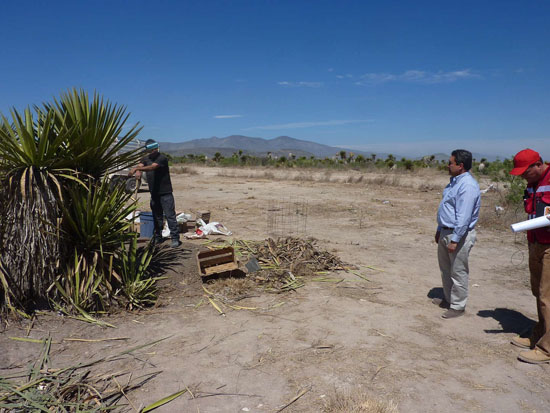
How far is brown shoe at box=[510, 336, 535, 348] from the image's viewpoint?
385cm

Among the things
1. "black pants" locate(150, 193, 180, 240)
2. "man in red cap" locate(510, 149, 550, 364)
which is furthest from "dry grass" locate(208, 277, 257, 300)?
"man in red cap" locate(510, 149, 550, 364)

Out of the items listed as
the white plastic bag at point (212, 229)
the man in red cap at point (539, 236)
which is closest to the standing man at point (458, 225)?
the man in red cap at point (539, 236)

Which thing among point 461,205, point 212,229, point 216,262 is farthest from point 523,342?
point 212,229

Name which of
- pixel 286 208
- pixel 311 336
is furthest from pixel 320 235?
pixel 311 336

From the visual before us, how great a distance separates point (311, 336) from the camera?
4.07 m

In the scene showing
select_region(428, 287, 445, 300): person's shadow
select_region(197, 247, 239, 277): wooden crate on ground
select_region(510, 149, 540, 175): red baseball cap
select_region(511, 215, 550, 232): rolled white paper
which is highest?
select_region(510, 149, 540, 175): red baseball cap

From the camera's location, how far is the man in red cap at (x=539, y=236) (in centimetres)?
342

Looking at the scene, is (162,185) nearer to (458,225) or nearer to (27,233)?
(27,233)

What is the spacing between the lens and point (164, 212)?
279 inches

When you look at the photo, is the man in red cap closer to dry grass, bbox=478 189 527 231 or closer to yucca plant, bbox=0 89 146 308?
yucca plant, bbox=0 89 146 308

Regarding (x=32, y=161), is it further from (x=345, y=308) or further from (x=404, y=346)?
(x=404, y=346)

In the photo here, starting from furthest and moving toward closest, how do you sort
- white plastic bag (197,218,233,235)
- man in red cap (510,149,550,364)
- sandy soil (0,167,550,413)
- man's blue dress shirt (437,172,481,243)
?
1. white plastic bag (197,218,233,235)
2. man's blue dress shirt (437,172,481,243)
3. man in red cap (510,149,550,364)
4. sandy soil (0,167,550,413)

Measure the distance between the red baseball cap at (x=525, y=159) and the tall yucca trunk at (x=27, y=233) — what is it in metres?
4.47

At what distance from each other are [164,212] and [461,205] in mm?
4864
